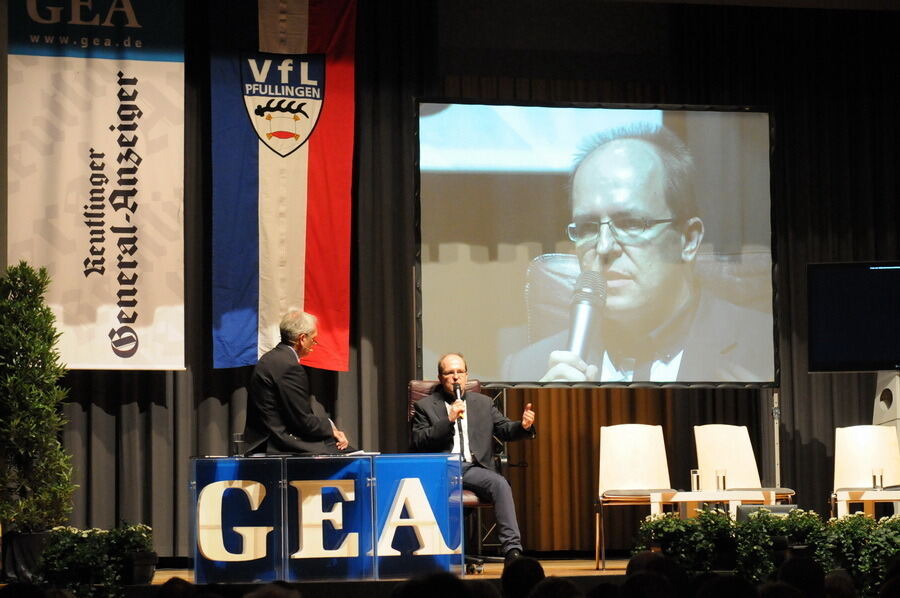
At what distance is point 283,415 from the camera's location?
229 inches

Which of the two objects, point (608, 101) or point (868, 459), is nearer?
point (868, 459)

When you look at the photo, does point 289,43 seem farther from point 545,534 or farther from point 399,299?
point 545,534

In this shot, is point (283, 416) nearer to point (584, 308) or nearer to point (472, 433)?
point (472, 433)

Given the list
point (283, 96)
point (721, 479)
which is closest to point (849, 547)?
point (721, 479)

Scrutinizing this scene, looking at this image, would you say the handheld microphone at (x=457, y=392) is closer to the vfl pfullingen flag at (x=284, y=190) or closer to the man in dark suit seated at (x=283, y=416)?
the man in dark suit seated at (x=283, y=416)

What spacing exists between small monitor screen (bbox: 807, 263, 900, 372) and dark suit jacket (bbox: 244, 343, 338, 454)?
124 inches

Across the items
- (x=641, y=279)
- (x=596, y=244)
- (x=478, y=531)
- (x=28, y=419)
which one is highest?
(x=596, y=244)

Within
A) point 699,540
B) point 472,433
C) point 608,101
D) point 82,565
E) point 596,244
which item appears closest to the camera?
point 82,565

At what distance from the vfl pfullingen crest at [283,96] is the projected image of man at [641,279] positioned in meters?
1.74

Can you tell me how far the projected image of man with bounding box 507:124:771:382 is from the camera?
7758 mm

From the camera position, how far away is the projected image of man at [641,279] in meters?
7.76

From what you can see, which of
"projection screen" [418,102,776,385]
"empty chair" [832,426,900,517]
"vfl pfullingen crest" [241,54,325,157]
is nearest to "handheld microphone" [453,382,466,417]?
"projection screen" [418,102,776,385]

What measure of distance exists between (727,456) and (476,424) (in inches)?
69.8

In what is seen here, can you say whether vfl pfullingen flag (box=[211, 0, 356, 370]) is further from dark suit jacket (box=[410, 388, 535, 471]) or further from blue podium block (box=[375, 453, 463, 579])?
blue podium block (box=[375, 453, 463, 579])
